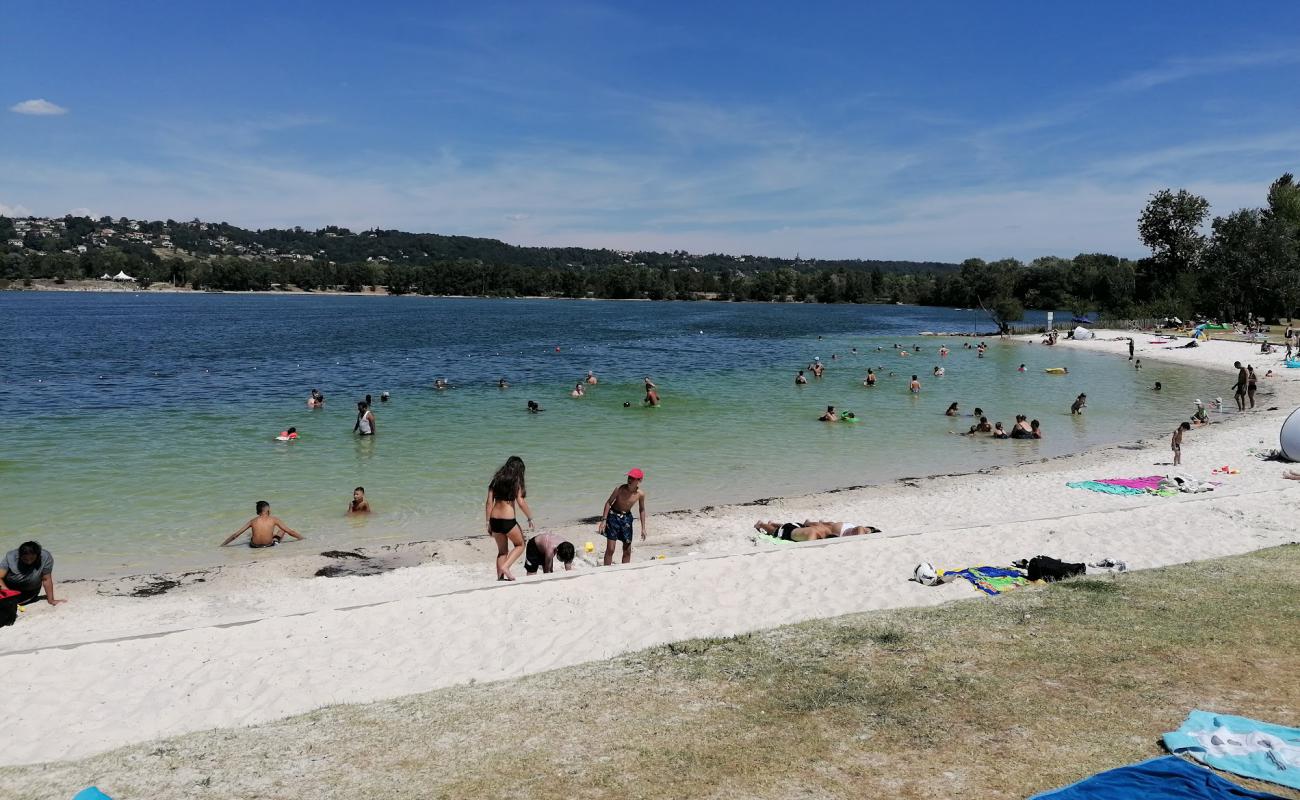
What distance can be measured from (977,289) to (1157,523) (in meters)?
146

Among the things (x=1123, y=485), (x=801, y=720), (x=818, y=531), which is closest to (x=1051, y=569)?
(x=818, y=531)

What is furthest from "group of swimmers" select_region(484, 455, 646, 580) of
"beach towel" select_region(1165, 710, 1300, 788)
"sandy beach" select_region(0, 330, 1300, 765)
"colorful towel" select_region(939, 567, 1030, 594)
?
"beach towel" select_region(1165, 710, 1300, 788)

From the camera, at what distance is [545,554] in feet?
36.8

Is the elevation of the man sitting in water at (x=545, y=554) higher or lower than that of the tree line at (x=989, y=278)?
lower

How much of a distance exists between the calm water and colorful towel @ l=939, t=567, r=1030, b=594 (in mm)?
7677

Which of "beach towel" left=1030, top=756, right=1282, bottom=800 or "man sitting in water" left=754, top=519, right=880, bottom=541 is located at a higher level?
"beach towel" left=1030, top=756, right=1282, bottom=800

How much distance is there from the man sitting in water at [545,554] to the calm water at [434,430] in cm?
412

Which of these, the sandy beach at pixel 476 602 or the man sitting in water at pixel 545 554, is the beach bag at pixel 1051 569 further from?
the man sitting in water at pixel 545 554

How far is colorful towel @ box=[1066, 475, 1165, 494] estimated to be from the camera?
16406 millimetres

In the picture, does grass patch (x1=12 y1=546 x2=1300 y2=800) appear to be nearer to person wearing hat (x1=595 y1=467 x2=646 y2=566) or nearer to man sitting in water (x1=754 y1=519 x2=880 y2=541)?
person wearing hat (x1=595 y1=467 x2=646 y2=566)

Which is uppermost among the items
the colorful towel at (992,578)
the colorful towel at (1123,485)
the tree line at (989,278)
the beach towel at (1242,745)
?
the tree line at (989,278)

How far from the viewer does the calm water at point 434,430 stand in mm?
16172

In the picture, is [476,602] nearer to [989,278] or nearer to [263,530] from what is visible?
[263,530]

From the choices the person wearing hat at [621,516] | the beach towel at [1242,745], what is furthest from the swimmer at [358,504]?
the beach towel at [1242,745]
